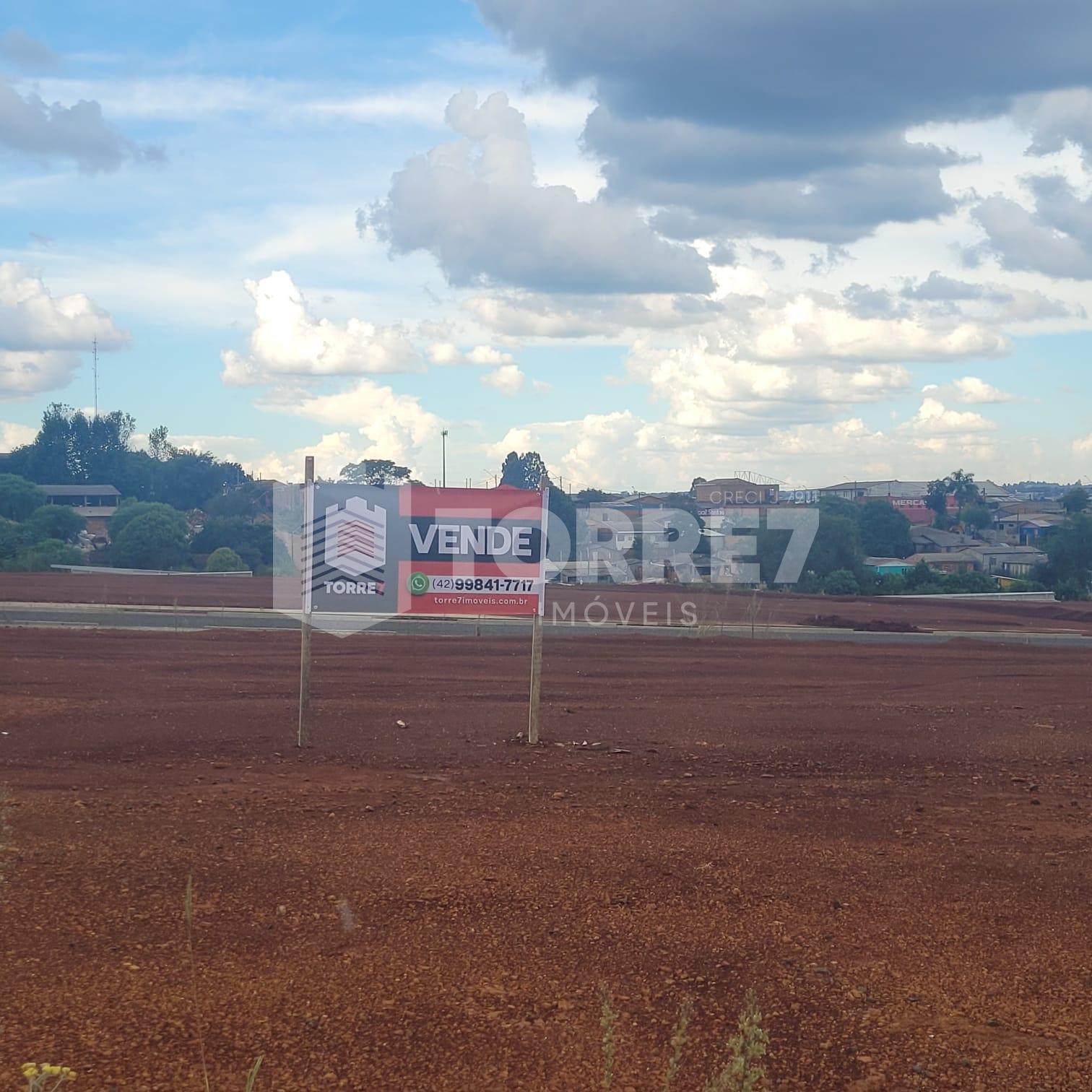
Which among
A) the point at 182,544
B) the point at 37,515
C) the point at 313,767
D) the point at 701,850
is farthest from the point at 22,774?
the point at 37,515

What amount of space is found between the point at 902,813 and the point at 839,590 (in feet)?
161

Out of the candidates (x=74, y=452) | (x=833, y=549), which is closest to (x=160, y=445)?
(x=74, y=452)

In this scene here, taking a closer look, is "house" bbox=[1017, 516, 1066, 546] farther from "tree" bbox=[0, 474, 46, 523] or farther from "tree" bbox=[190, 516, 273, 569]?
"tree" bbox=[0, 474, 46, 523]

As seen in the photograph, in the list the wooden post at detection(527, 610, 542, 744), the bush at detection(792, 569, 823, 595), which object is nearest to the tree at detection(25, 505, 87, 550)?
the bush at detection(792, 569, 823, 595)

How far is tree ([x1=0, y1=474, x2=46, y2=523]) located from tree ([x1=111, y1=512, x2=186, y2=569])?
50.1 ft

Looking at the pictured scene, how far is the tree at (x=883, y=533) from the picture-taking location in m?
84.6

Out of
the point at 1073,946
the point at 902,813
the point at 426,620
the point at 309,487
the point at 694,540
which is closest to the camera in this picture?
the point at 1073,946

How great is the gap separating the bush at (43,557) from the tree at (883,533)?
5405 centimetres

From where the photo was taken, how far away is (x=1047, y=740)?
13273mm

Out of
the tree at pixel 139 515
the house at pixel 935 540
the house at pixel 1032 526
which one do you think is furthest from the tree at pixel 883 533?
the tree at pixel 139 515

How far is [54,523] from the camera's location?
2862 inches

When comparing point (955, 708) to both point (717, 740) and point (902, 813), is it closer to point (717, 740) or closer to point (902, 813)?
point (717, 740)

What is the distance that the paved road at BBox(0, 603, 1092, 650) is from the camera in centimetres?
3169

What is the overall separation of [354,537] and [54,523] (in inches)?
2644
